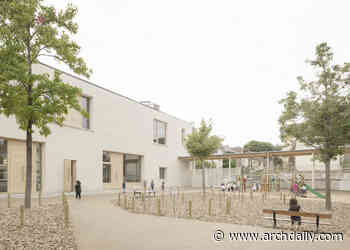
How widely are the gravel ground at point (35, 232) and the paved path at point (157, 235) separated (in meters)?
0.40

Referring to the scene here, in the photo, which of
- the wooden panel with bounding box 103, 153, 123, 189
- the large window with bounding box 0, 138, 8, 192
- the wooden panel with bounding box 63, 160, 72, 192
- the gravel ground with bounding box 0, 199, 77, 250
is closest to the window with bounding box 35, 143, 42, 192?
the wooden panel with bounding box 63, 160, 72, 192

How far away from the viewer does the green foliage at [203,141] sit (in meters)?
22.5

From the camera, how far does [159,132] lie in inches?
1401

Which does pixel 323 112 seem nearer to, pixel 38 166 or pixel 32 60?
pixel 32 60

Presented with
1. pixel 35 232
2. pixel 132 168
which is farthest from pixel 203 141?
pixel 35 232

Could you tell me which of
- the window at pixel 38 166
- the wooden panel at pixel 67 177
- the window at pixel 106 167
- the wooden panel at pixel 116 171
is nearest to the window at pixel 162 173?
the wooden panel at pixel 116 171

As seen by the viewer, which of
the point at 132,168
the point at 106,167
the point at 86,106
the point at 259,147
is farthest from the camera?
the point at 259,147

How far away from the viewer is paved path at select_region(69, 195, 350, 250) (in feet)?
24.0

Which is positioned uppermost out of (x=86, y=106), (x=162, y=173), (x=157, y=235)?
(x=86, y=106)

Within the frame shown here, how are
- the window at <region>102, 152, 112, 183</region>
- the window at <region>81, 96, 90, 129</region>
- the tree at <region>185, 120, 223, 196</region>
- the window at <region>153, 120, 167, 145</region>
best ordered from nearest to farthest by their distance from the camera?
the tree at <region>185, 120, 223, 196</region>, the window at <region>81, 96, 90, 129</region>, the window at <region>102, 152, 112, 183</region>, the window at <region>153, 120, 167, 145</region>

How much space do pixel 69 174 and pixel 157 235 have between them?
15.3 meters

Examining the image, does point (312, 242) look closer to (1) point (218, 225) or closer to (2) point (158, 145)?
(1) point (218, 225)

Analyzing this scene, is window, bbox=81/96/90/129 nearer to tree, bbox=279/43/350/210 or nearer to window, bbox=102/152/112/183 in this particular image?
window, bbox=102/152/112/183

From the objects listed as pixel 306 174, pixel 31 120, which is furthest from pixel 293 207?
pixel 306 174
